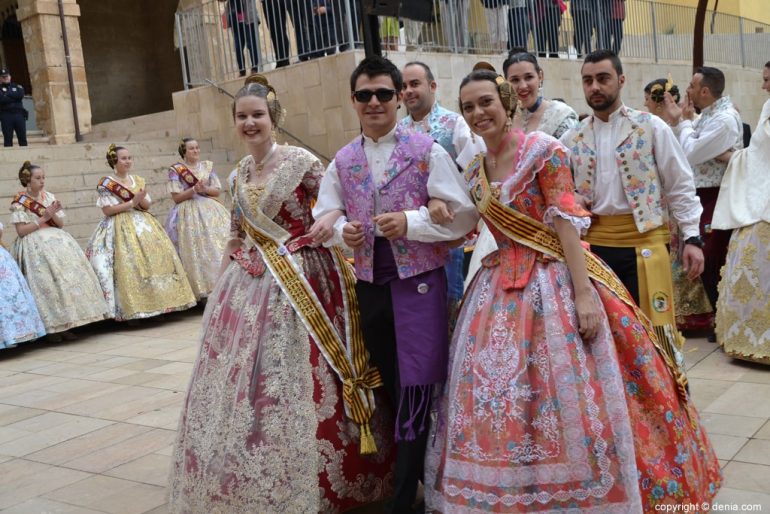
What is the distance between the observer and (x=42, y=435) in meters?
5.10

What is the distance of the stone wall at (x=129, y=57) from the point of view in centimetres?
1825

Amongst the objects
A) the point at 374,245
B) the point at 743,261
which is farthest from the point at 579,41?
the point at 374,245

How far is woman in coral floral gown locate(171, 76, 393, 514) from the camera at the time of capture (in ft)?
10.5

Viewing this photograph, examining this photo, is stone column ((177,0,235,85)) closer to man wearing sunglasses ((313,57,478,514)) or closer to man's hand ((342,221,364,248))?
man wearing sunglasses ((313,57,478,514))

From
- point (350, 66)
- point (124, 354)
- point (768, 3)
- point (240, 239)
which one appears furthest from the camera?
point (768, 3)

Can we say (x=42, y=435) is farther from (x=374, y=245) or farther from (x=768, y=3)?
(x=768, y=3)

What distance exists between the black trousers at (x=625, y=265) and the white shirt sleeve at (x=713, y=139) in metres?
2.39

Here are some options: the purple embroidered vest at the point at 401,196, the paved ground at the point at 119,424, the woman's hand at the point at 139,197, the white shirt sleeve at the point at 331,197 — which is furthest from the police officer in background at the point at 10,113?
the purple embroidered vest at the point at 401,196

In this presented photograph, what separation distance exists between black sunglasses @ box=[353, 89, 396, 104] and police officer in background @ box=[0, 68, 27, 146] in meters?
10.8

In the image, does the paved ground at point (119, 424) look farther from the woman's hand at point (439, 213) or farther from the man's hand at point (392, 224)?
the man's hand at point (392, 224)

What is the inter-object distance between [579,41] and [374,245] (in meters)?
10.9

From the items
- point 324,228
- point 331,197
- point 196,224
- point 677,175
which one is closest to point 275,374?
point 324,228

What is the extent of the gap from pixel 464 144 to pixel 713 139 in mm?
2556

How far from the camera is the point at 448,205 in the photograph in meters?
3.19
